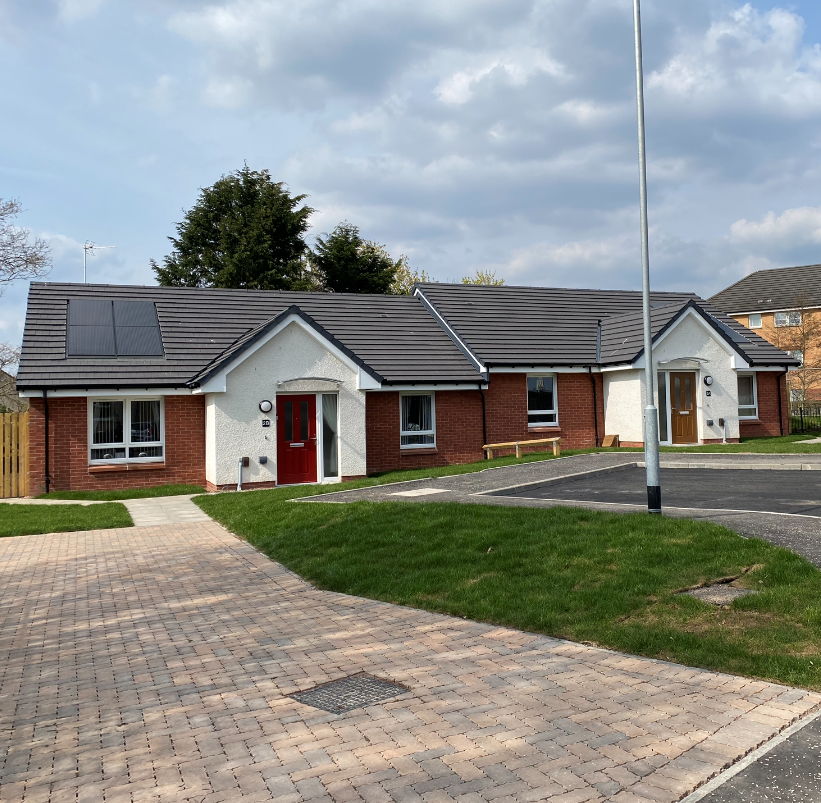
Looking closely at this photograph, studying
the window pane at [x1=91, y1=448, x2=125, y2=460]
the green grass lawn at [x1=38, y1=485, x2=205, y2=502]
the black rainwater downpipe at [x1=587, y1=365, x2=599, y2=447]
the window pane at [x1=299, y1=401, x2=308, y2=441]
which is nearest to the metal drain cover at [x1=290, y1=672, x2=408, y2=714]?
the green grass lawn at [x1=38, y1=485, x2=205, y2=502]

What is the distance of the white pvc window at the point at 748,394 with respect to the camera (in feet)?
92.6

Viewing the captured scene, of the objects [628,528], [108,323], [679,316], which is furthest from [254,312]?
[628,528]

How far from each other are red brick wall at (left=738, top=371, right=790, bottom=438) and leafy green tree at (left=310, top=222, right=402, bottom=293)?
26.7 m

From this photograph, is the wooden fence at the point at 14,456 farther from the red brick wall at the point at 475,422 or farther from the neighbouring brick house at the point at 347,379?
the red brick wall at the point at 475,422

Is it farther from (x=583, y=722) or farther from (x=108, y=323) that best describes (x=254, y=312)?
(x=583, y=722)

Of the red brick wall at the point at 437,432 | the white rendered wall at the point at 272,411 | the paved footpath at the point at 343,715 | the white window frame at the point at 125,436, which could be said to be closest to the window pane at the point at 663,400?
the red brick wall at the point at 437,432

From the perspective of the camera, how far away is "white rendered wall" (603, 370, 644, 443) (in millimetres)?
25266

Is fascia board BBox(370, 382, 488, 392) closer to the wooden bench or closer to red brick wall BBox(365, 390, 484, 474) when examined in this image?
red brick wall BBox(365, 390, 484, 474)

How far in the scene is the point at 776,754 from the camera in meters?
4.45

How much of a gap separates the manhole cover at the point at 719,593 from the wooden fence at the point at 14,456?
58.2ft

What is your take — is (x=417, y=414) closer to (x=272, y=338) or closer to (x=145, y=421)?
(x=272, y=338)

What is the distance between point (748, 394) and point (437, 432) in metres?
12.3

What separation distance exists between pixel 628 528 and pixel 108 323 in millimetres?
17874

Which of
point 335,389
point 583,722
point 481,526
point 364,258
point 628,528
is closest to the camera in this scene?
point 583,722
